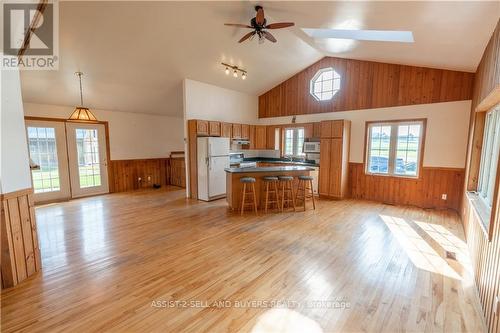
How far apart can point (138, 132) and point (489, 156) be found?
8.08 metres

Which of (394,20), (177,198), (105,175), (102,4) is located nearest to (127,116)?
(105,175)

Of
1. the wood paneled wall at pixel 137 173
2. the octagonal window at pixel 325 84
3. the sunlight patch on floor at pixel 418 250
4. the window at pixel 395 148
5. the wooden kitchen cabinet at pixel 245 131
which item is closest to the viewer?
the sunlight patch on floor at pixel 418 250

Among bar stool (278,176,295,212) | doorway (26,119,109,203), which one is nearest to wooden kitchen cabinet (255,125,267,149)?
bar stool (278,176,295,212)

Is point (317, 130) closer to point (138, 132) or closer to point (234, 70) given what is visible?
point (234, 70)

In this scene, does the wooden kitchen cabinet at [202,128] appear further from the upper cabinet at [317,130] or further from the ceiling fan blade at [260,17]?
the upper cabinet at [317,130]

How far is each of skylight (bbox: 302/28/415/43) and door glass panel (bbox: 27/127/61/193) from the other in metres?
6.46

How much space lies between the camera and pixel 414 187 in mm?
Result: 5164

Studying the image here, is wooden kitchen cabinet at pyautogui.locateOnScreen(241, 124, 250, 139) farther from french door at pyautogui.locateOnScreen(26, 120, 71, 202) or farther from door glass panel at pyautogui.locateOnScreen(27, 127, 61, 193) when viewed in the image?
door glass panel at pyautogui.locateOnScreen(27, 127, 61, 193)

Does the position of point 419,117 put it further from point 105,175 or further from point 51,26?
point 105,175

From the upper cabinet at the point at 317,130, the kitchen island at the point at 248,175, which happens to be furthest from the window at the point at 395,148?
the kitchen island at the point at 248,175

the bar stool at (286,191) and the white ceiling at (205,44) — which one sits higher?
the white ceiling at (205,44)

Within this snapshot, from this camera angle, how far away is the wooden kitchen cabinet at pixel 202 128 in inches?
217

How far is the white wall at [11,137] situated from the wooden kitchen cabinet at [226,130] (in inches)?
166

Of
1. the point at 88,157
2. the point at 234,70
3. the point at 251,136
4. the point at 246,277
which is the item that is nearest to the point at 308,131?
the point at 251,136
